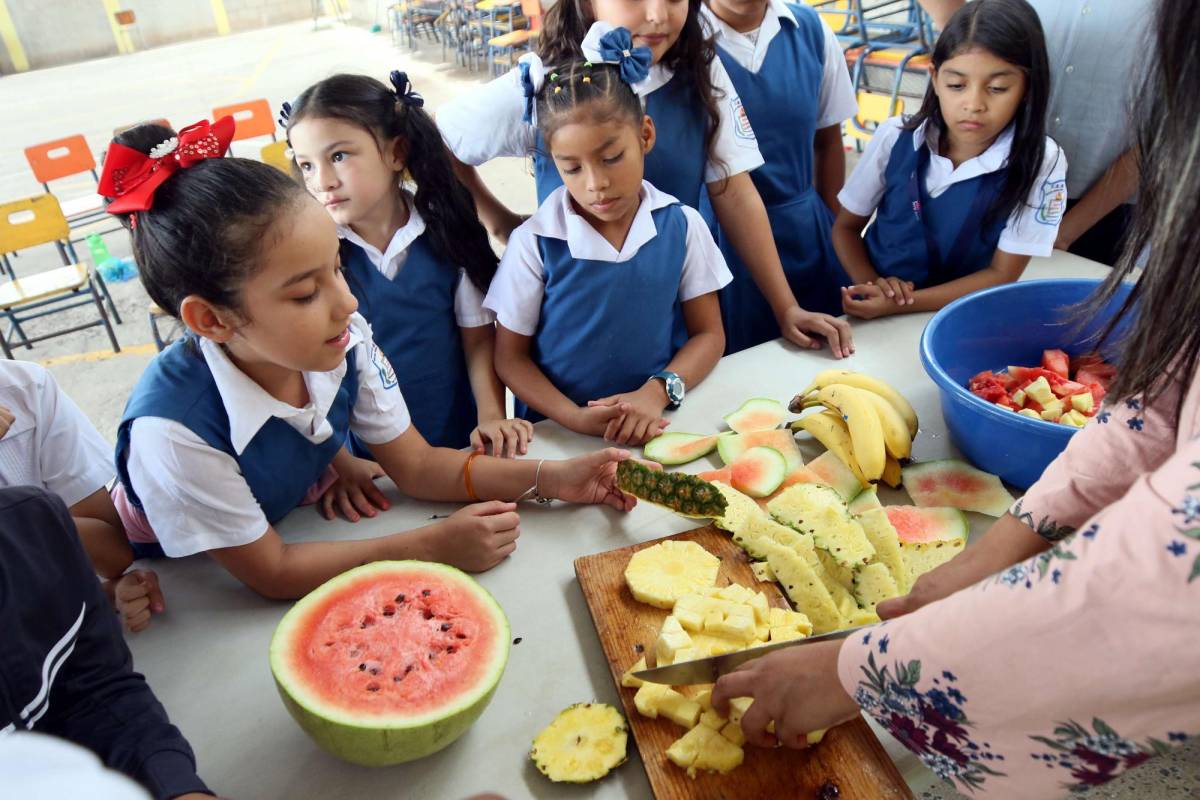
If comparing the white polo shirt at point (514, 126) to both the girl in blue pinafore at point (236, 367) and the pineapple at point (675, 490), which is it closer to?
the girl in blue pinafore at point (236, 367)

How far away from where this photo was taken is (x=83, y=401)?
4.38 meters

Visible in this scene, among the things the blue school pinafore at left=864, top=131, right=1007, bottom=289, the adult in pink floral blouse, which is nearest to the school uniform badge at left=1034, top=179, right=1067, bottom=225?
the blue school pinafore at left=864, top=131, right=1007, bottom=289

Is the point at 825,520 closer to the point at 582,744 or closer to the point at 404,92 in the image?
the point at 582,744

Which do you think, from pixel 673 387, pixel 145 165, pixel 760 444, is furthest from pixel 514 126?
pixel 760 444

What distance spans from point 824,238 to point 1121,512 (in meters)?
1.93

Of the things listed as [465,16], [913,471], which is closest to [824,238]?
[913,471]

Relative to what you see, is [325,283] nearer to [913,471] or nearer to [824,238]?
[913,471]

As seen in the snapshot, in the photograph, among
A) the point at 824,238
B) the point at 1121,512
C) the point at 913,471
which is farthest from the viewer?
the point at 824,238

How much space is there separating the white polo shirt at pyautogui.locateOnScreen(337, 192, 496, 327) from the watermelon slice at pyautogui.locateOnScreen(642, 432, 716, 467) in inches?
24.4

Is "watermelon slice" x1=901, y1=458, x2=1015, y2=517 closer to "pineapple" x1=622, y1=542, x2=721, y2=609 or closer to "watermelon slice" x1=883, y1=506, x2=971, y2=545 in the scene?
"watermelon slice" x1=883, y1=506, x2=971, y2=545

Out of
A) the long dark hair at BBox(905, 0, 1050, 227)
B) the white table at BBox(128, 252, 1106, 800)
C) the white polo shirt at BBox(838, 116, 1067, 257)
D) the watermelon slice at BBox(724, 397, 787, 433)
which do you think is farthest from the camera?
the white polo shirt at BBox(838, 116, 1067, 257)

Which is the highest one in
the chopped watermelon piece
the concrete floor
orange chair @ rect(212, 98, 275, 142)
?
the chopped watermelon piece

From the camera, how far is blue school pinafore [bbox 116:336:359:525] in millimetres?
1210

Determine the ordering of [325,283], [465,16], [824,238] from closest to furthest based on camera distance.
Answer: [325,283] → [824,238] → [465,16]
